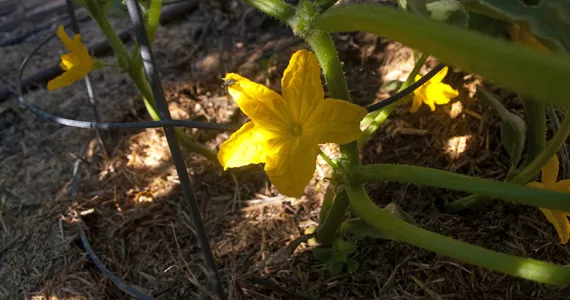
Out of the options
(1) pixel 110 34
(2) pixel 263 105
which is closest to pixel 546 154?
(2) pixel 263 105

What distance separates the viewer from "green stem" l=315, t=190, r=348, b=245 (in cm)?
119

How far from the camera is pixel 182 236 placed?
155cm

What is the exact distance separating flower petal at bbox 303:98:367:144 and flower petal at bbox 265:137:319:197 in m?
0.02

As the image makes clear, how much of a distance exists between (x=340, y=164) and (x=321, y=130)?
0.15 metres

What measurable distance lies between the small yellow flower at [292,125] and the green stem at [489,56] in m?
0.33

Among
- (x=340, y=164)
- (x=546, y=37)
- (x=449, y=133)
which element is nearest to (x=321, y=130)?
(x=340, y=164)

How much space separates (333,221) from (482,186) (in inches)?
19.3

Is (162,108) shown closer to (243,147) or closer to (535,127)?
(243,147)

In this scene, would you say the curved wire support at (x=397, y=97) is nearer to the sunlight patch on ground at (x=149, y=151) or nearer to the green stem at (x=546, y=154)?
the green stem at (x=546, y=154)

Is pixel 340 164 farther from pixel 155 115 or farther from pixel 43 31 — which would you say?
pixel 43 31

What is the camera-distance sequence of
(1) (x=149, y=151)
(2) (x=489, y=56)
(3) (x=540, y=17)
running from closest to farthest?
(2) (x=489, y=56) < (3) (x=540, y=17) < (1) (x=149, y=151)

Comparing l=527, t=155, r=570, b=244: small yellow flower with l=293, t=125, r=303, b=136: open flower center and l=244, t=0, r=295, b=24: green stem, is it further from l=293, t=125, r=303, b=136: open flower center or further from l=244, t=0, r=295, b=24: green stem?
l=244, t=0, r=295, b=24: green stem

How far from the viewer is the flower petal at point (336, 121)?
36.3 inches

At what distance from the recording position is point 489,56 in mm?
476
